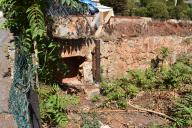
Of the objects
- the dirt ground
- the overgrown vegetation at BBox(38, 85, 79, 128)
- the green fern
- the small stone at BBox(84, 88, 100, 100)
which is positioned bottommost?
the dirt ground

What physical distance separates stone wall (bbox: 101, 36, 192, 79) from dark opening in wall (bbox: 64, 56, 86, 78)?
63 cm

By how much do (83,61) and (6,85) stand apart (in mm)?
2045

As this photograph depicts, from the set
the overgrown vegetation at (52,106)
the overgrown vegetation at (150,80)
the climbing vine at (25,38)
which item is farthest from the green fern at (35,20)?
the overgrown vegetation at (150,80)

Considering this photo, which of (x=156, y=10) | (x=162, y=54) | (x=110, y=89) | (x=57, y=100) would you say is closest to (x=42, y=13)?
(x=57, y=100)

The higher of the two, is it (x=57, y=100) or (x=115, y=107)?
(x=57, y=100)

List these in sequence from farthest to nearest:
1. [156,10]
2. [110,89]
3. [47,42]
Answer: [156,10], [110,89], [47,42]

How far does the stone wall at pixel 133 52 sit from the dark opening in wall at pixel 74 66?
2.08 feet

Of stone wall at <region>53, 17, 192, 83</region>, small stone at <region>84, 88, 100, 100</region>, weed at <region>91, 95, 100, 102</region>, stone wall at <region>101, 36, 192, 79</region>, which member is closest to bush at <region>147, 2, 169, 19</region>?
stone wall at <region>53, 17, 192, 83</region>

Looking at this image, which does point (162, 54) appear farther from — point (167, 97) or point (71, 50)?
point (71, 50)

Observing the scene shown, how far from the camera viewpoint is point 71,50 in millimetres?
8922

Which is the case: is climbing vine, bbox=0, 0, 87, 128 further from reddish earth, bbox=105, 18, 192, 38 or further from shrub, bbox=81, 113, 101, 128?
reddish earth, bbox=105, 18, 192, 38

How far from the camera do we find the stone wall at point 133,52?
32.7ft

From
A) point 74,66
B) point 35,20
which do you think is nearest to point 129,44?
point 74,66

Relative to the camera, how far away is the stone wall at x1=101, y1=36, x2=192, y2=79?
32.7 ft
